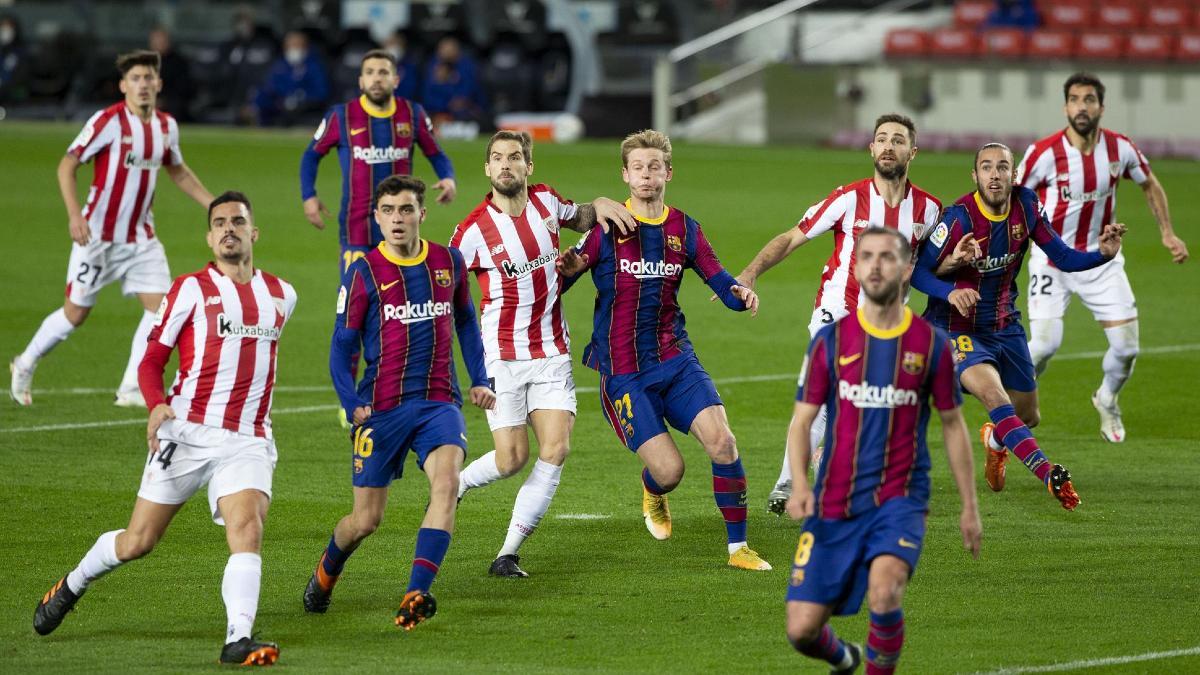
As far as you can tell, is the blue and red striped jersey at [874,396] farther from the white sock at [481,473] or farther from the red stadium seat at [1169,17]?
the red stadium seat at [1169,17]

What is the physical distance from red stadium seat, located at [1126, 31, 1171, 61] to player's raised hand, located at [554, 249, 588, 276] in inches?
879

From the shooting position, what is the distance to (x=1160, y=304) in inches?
688

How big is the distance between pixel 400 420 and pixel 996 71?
77.4ft

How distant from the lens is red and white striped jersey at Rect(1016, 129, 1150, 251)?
38.0ft

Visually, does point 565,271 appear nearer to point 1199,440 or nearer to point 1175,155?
point 1199,440

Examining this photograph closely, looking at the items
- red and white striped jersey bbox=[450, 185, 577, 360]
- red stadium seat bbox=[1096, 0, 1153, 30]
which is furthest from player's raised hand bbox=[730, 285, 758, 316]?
red stadium seat bbox=[1096, 0, 1153, 30]

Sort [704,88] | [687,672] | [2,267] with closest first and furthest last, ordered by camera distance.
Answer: [687,672]
[2,267]
[704,88]

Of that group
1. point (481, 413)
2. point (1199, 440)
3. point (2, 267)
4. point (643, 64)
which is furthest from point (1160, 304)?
point (643, 64)

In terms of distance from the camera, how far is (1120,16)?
31.3m

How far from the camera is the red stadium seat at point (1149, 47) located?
28844mm

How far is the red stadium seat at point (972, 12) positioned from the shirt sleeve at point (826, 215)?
2385cm

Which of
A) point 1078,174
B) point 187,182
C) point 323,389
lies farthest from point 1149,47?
point 187,182

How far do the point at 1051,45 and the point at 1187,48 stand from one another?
210 cm

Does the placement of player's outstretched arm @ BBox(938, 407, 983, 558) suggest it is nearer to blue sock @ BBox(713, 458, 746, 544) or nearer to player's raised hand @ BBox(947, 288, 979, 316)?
blue sock @ BBox(713, 458, 746, 544)
